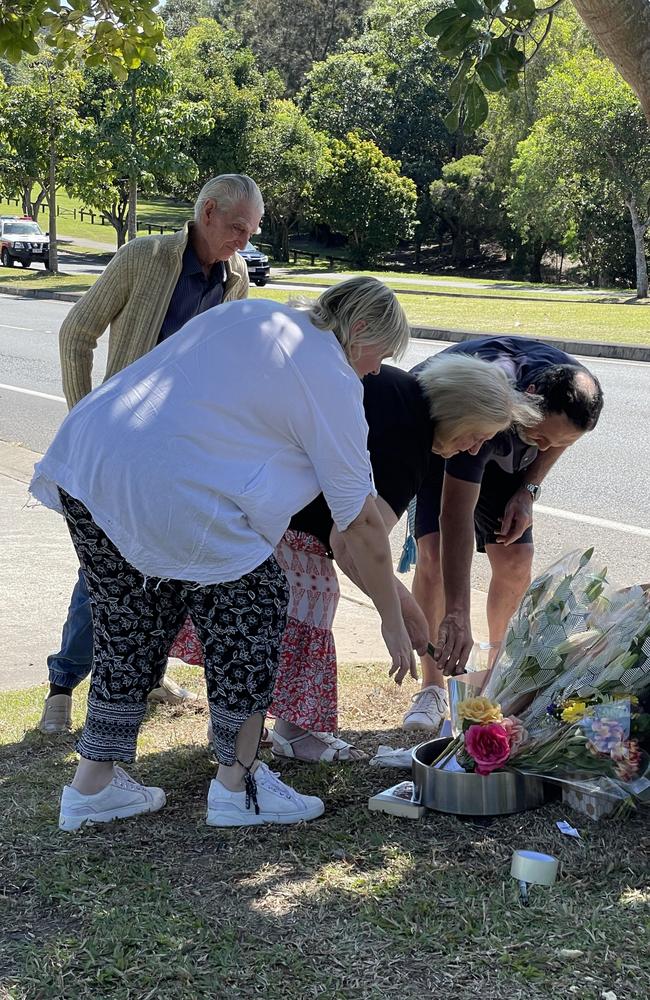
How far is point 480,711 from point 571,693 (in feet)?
0.90

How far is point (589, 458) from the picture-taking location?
30.3 ft

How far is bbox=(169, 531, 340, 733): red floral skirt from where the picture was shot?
3.77 metres

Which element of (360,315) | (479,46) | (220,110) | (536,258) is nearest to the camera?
(360,315)

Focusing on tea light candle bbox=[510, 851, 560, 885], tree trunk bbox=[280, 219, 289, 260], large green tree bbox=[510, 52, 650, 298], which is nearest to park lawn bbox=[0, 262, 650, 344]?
large green tree bbox=[510, 52, 650, 298]

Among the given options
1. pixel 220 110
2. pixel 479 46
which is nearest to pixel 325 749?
pixel 479 46

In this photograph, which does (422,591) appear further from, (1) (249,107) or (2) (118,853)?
(1) (249,107)

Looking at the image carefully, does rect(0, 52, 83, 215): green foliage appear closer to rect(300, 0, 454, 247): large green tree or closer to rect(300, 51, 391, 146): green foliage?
rect(300, 51, 391, 146): green foliage

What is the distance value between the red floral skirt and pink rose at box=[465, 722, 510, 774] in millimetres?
682

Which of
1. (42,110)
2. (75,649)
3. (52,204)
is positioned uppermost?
(42,110)

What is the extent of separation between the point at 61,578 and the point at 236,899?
3514 mm

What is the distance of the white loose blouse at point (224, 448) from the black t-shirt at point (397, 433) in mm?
545

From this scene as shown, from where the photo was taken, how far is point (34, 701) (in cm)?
447

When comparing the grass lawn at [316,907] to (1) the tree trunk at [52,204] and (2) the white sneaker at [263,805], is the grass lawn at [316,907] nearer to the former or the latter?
(2) the white sneaker at [263,805]

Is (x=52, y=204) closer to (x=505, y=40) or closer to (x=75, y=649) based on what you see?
(x=75, y=649)
